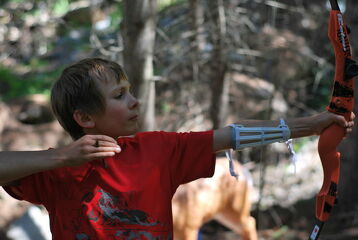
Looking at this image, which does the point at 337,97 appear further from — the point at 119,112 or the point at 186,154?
the point at 119,112

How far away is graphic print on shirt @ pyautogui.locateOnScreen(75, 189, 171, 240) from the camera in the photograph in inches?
75.5

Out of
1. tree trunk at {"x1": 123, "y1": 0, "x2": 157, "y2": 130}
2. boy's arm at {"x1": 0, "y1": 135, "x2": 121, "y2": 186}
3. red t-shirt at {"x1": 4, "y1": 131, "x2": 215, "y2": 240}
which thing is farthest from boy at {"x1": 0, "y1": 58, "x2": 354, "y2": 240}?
tree trunk at {"x1": 123, "y1": 0, "x2": 157, "y2": 130}

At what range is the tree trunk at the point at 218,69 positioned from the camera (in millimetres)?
4367

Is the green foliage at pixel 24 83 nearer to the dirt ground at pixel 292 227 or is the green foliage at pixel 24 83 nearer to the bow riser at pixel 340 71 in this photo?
the dirt ground at pixel 292 227

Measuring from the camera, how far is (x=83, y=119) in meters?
2.03

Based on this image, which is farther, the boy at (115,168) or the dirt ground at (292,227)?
the dirt ground at (292,227)

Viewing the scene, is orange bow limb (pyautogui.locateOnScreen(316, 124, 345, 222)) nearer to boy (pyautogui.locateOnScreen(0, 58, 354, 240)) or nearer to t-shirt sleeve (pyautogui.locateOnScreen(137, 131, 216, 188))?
boy (pyautogui.locateOnScreen(0, 58, 354, 240))

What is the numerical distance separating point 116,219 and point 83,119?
1.47 ft

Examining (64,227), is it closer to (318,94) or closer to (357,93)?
(357,93)

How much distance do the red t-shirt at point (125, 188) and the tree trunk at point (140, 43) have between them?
1634 mm

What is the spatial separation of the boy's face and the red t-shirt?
74mm

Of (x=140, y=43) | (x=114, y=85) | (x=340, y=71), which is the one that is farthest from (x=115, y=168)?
(x=140, y=43)

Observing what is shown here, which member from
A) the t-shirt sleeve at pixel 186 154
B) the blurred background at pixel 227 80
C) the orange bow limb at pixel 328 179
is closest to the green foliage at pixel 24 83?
the blurred background at pixel 227 80

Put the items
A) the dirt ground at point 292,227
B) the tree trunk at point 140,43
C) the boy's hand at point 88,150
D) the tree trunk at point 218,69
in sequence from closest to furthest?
the boy's hand at point 88,150 → the tree trunk at point 140,43 → the tree trunk at point 218,69 → the dirt ground at point 292,227
